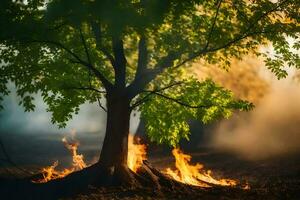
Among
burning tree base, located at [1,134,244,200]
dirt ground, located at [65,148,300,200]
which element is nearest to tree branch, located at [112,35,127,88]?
burning tree base, located at [1,134,244,200]

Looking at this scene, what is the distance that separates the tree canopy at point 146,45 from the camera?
1312 cm

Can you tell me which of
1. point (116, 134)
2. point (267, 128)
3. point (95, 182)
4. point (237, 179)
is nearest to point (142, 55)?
point (116, 134)

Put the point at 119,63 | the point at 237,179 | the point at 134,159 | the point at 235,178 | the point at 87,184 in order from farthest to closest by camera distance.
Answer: the point at 235,178, the point at 237,179, the point at 134,159, the point at 119,63, the point at 87,184

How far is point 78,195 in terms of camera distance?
15266mm

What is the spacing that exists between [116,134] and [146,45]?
341 centimetres

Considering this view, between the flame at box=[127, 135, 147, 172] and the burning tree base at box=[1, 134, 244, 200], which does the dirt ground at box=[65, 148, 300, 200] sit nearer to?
the burning tree base at box=[1, 134, 244, 200]

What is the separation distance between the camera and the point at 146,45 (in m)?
16.8

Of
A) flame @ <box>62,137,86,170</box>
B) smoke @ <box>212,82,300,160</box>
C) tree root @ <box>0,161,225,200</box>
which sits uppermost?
smoke @ <box>212,82,300,160</box>

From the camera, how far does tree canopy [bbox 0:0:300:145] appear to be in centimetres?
1312

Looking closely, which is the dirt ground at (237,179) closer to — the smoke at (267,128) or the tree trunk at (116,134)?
the tree trunk at (116,134)

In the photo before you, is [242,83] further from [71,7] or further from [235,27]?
[71,7]

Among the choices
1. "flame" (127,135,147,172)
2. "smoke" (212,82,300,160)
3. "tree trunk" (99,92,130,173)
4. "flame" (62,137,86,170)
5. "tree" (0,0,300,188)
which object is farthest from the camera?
"smoke" (212,82,300,160)

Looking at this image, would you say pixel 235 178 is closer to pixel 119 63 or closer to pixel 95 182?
pixel 95 182

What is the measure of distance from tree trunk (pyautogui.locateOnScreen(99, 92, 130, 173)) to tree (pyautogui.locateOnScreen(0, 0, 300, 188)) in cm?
4
